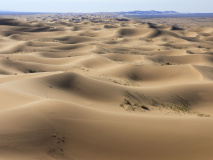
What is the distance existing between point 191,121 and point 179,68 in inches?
511

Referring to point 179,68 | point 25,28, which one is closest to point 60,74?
point 179,68

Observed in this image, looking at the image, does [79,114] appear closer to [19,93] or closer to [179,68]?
[19,93]

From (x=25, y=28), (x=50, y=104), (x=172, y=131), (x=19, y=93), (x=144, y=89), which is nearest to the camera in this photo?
(x=172, y=131)

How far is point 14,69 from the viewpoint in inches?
809

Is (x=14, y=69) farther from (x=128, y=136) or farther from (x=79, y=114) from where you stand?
(x=128, y=136)

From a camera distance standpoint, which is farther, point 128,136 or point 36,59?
point 36,59

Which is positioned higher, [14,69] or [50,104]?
[14,69]

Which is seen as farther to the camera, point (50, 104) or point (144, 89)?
point (144, 89)

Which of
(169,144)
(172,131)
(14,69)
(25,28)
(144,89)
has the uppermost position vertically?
(25,28)

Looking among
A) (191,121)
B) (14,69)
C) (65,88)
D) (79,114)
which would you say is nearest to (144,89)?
(65,88)

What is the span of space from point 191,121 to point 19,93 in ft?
22.4

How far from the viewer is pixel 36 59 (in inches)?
1032

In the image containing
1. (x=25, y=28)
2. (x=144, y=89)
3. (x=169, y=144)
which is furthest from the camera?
(x=25, y=28)

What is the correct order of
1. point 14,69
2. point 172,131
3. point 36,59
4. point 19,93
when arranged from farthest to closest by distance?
point 36,59, point 14,69, point 19,93, point 172,131
